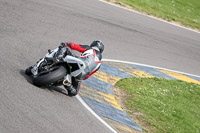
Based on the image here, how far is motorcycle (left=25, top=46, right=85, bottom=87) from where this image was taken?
7.50 m

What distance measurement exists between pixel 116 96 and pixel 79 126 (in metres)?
2.97

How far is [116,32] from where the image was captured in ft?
47.9

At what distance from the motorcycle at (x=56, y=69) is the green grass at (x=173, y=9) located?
36.3 feet

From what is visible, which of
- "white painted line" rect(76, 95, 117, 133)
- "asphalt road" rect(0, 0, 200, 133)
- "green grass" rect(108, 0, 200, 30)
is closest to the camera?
"asphalt road" rect(0, 0, 200, 133)

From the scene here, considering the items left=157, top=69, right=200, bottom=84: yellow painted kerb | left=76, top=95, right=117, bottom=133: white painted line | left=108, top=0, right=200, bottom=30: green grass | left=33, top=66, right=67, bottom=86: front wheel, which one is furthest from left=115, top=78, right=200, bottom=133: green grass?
left=108, top=0, right=200, bottom=30: green grass

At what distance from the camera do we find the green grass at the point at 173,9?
19.2 metres

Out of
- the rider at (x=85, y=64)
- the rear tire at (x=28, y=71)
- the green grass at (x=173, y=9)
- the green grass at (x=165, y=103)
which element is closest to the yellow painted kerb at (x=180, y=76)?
the green grass at (x=165, y=103)

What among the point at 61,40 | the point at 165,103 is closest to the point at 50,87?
the point at 61,40

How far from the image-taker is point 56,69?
25.2 feet

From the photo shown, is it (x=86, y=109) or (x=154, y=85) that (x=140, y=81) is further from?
(x=86, y=109)

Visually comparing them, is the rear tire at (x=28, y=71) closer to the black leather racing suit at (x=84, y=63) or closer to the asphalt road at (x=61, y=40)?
the asphalt road at (x=61, y=40)

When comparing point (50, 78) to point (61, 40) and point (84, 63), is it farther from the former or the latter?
point (61, 40)

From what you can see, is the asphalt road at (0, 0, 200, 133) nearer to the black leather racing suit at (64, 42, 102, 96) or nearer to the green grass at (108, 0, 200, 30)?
the black leather racing suit at (64, 42, 102, 96)

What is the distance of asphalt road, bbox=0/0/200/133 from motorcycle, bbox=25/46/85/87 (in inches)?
9.4
